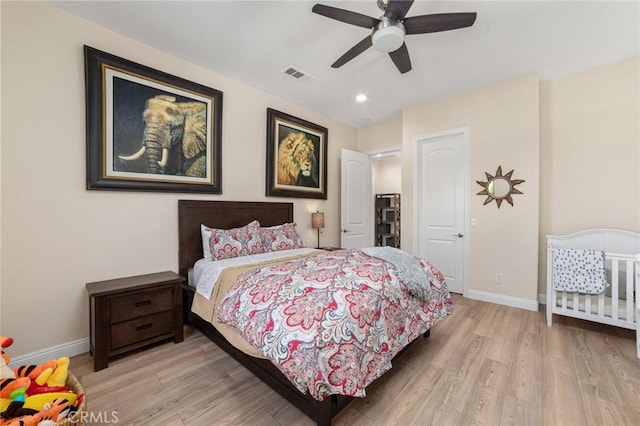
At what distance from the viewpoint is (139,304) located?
2217mm

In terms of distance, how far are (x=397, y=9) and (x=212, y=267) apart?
252 centimetres

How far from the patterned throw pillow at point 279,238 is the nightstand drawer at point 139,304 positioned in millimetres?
1124

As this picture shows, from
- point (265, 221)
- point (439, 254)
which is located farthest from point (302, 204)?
point (439, 254)

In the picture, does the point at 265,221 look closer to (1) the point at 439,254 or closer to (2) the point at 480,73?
(1) the point at 439,254

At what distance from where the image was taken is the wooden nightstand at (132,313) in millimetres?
2016

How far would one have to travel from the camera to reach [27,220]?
2.02 meters

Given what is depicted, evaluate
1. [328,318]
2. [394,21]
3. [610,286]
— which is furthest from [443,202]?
[328,318]

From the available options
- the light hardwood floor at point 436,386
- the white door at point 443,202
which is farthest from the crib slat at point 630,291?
the white door at point 443,202

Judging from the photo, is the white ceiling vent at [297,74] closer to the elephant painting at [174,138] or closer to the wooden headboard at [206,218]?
the elephant painting at [174,138]

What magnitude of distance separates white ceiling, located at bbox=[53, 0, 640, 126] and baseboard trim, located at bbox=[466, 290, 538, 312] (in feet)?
9.13

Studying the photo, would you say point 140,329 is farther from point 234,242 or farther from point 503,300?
point 503,300

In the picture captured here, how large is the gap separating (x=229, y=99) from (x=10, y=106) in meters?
1.86

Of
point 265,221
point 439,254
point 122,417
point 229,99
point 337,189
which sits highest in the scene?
point 229,99

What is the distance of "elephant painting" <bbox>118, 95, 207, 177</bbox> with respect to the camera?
259 centimetres
